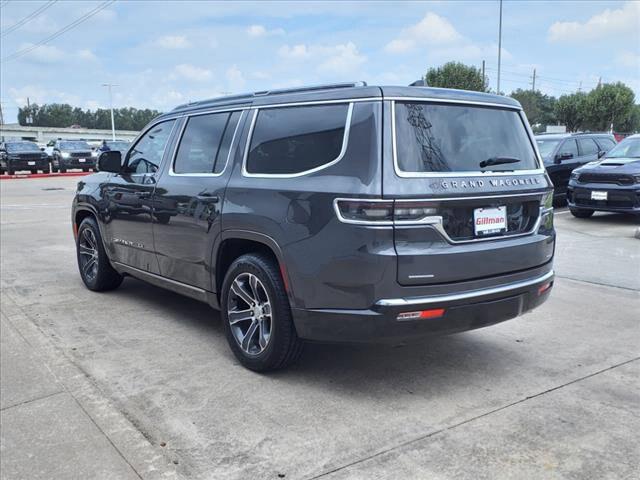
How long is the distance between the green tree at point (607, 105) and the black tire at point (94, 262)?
193 feet

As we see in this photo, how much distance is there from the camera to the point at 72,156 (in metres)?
31.5

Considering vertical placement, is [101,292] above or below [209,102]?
below

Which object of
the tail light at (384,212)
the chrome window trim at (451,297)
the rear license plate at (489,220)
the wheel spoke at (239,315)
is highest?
the tail light at (384,212)

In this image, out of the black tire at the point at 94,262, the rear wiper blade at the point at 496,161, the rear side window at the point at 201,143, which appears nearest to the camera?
the rear wiper blade at the point at 496,161

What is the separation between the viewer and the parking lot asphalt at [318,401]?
293 centimetres

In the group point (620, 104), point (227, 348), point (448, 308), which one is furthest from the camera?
point (620, 104)

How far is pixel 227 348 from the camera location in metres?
4.61

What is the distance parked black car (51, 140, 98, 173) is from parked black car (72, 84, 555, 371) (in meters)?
29.6

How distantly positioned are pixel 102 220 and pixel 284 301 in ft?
10.2

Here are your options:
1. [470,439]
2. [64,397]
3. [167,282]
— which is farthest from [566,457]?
[167,282]

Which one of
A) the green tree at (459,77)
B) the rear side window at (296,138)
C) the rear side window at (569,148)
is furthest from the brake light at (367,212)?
the green tree at (459,77)

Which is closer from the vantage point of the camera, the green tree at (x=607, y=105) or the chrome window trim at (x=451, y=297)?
the chrome window trim at (x=451, y=297)

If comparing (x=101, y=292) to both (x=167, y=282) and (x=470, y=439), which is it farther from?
(x=470, y=439)

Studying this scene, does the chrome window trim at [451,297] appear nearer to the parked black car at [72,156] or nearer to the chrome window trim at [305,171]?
the chrome window trim at [305,171]
